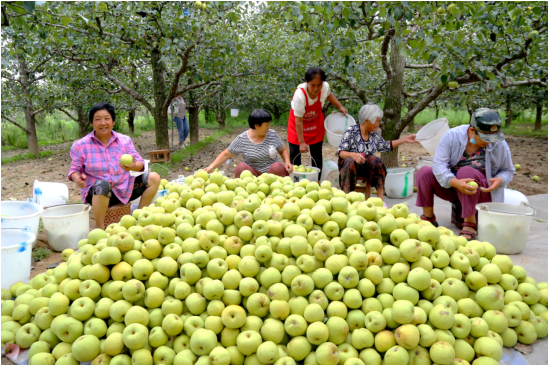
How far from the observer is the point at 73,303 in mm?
2021

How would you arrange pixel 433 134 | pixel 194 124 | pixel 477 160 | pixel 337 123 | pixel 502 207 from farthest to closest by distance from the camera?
1. pixel 194 124
2. pixel 337 123
3. pixel 433 134
4. pixel 477 160
5. pixel 502 207

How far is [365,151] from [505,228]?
197cm

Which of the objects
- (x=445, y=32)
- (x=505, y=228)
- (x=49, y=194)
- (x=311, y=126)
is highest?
(x=445, y=32)

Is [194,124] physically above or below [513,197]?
above

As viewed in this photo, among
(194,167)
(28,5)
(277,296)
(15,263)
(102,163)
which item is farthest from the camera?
(194,167)

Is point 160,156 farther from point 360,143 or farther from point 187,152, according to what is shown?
point 360,143

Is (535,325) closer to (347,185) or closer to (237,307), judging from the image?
(237,307)

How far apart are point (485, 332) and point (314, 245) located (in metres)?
1.09

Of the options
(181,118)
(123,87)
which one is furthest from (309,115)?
(181,118)

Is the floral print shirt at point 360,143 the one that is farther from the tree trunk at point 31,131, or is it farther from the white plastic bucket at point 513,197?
the tree trunk at point 31,131

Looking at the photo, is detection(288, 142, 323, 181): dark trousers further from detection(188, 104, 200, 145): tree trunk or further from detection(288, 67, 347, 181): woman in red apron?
detection(188, 104, 200, 145): tree trunk

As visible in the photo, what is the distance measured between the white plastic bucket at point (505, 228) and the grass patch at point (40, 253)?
184 inches

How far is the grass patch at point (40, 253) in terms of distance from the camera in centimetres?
371

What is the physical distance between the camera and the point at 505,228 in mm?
3465
